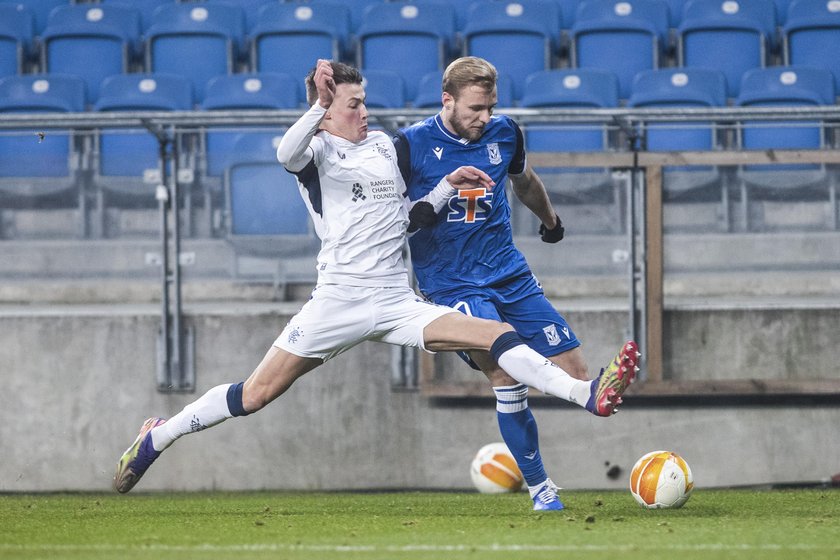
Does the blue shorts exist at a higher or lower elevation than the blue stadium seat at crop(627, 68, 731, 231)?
lower

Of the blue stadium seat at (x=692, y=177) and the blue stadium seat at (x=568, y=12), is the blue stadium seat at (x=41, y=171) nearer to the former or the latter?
the blue stadium seat at (x=692, y=177)

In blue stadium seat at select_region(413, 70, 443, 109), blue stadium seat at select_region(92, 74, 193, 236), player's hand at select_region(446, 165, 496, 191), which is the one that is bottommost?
player's hand at select_region(446, 165, 496, 191)

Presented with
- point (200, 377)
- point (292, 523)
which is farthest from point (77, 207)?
point (292, 523)

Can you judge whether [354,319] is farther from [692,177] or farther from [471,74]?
[692,177]

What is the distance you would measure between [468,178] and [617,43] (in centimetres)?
671

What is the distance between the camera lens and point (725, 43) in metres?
11.5

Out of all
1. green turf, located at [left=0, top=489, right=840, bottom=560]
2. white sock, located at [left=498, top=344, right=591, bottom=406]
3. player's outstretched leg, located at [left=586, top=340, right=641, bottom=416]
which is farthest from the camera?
white sock, located at [left=498, top=344, right=591, bottom=406]

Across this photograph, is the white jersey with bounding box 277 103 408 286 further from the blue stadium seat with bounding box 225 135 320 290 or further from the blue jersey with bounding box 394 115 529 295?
the blue stadium seat with bounding box 225 135 320 290

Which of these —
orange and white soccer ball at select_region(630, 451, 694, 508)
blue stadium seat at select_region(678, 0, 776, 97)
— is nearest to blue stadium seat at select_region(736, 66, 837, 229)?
orange and white soccer ball at select_region(630, 451, 694, 508)

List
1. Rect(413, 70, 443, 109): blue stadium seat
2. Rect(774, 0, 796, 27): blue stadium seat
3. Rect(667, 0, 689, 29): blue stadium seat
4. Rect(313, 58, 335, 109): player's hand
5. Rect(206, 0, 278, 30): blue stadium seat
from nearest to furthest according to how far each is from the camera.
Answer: Rect(313, 58, 335, 109): player's hand < Rect(413, 70, 443, 109): blue stadium seat < Rect(774, 0, 796, 27): blue stadium seat < Rect(667, 0, 689, 29): blue stadium seat < Rect(206, 0, 278, 30): blue stadium seat

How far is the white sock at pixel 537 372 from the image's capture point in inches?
197

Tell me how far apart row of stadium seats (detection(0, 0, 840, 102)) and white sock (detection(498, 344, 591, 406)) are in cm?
649

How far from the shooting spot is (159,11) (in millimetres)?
12086

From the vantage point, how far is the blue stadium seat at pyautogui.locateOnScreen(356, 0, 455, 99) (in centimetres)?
1159
